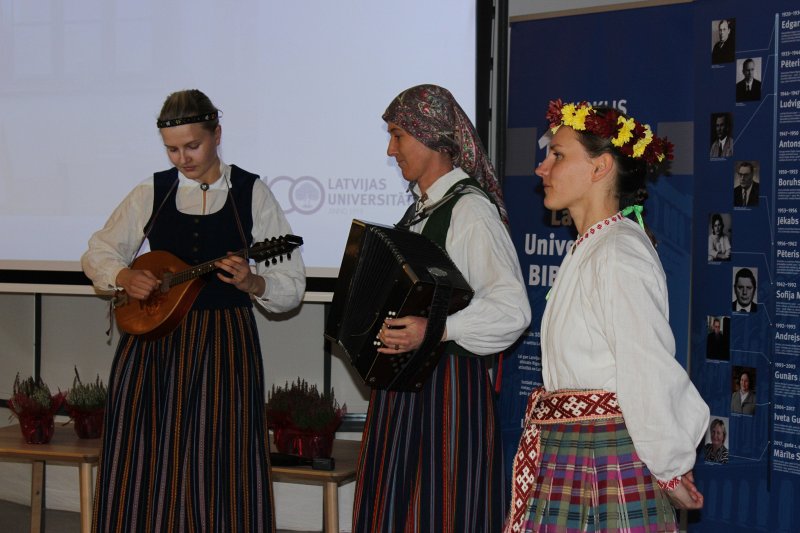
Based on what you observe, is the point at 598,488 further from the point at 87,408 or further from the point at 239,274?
the point at 87,408

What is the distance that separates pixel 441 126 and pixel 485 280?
45cm

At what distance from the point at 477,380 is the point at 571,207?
708 mm

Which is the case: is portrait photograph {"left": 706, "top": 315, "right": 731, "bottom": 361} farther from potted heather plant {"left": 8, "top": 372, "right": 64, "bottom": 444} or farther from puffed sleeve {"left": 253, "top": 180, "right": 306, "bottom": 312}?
potted heather plant {"left": 8, "top": 372, "right": 64, "bottom": 444}

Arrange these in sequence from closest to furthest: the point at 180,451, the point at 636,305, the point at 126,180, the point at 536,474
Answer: the point at 636,305 < the point at 536,474 < the point at 180,451 < the point at 126,180

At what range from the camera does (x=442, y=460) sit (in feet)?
8.66

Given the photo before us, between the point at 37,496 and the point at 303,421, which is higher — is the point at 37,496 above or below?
below

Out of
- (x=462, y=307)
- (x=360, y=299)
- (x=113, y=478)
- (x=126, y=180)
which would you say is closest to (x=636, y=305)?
(x=462, y=307)

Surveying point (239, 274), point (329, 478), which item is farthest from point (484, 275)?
point (329, 478)

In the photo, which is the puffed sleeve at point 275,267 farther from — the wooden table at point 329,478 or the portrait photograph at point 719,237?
the portrait photograph at point 719,237

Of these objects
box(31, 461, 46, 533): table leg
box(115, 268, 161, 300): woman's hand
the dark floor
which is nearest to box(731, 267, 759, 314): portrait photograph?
box(115, 268, 161, 300): woman's hand

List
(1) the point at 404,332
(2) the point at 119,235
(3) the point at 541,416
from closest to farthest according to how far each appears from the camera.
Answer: (3) the point at 541,416 < (1) the point at 404,332 < (2) the point at 119,235

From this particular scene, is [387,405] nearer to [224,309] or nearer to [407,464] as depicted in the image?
[407,464]

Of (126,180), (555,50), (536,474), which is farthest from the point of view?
(126,180)

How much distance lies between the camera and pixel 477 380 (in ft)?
8.77
